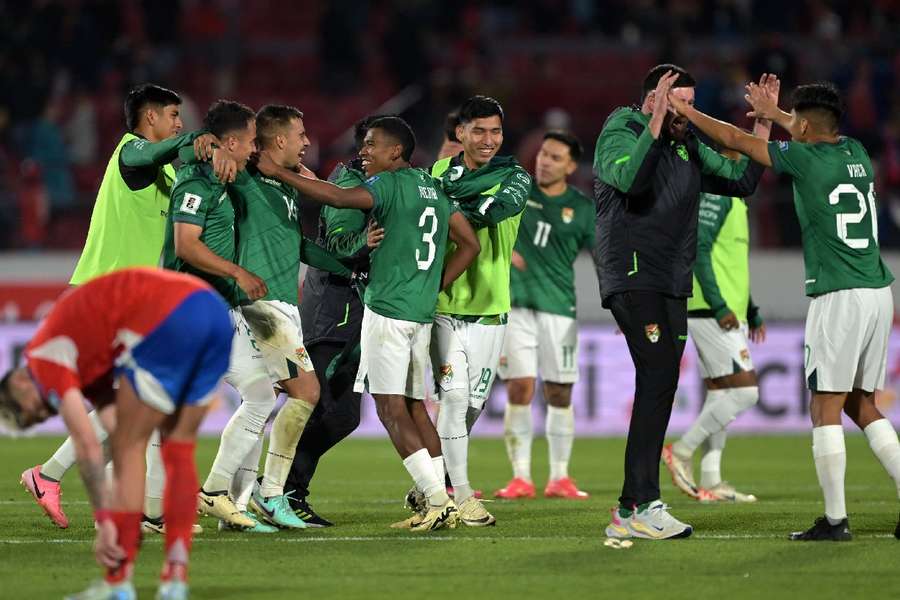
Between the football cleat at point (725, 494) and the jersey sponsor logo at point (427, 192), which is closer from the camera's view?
the jersey sponsor logo at point (427, 192)

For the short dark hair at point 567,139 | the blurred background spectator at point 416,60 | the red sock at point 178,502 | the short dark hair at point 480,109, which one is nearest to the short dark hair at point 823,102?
the short dark hair at point 480,109

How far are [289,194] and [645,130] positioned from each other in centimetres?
210

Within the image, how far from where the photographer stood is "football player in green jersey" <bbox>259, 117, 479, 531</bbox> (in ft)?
26.8

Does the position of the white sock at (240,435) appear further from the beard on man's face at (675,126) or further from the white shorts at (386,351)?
the beard on man's face at (675,126)

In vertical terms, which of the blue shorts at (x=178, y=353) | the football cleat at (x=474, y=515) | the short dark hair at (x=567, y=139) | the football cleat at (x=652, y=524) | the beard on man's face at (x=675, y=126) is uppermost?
the short dark hair at (x=567, y=139)

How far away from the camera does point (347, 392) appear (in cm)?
923

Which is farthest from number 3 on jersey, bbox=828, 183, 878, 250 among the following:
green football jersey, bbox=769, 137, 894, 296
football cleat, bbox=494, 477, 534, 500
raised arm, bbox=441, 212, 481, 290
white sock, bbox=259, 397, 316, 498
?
football cleat, bbox=494, 477, 534, 500

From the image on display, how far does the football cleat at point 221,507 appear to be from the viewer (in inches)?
318

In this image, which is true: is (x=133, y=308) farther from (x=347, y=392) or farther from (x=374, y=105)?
(x=374, y=105)

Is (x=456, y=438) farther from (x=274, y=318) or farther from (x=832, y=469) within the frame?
(x=832, y=469)

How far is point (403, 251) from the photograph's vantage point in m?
8.24

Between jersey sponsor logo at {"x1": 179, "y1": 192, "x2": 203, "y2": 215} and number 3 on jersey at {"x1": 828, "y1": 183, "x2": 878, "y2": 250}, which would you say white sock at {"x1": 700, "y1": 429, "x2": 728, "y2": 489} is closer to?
number 3 on jersey at {"x1": 828, "y1": 183, "x2": 878, "y2": 250}

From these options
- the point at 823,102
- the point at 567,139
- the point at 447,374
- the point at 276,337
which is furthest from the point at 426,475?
the point at 567,139

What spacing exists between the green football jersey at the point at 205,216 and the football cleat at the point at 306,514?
56.5 inches
